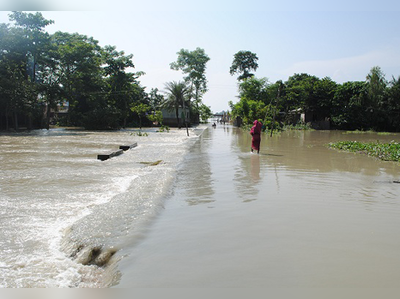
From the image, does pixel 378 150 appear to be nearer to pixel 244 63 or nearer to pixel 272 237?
pixel 272 237

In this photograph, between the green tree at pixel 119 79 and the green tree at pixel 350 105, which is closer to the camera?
the green tree at pixel 350 105

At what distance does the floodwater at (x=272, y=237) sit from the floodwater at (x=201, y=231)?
0.02m

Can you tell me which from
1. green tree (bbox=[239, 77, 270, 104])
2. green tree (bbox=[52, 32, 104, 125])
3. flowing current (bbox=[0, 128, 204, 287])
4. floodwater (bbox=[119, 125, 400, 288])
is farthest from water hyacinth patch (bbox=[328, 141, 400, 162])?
green tree (bbox=[239, 77, 270, 104])

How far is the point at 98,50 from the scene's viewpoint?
48062mm

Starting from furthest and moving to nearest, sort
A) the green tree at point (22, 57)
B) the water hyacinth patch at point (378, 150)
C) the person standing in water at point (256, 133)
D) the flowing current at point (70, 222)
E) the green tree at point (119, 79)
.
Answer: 1. the green tree at point (119, 79)
2. the green tree at point (22, 57)
3. the person standing in water at point (256, 133)
4. the water hyacinth patch at point (378, 150)
5. the flowing current at point (70, 222)

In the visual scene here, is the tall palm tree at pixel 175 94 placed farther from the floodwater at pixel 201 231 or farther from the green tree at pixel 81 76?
the floodwater at pixel 201 231

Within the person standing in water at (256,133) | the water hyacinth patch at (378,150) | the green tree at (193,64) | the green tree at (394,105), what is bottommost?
the water hyacinth patch at (378,150)

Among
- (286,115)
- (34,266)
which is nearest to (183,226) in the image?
(34,266)

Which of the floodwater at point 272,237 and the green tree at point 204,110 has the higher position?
the green tree at point 204,110

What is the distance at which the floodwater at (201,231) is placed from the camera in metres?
3.42

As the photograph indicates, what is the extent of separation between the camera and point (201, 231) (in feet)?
15.3

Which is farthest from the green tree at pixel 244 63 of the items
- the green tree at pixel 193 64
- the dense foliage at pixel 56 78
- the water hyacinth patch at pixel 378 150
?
the water hyacinth patch at pixel 378 150

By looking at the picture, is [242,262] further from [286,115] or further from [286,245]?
[286,115]

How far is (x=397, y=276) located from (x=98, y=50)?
49617 mm
